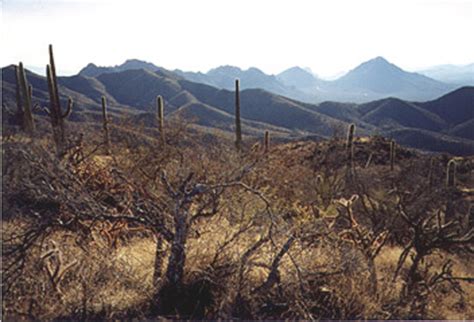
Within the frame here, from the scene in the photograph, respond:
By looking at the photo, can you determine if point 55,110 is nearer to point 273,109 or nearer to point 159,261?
point 159,261

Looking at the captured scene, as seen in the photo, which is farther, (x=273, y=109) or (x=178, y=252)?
(x=273, y=109)

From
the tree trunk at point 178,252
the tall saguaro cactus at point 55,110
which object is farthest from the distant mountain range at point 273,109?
the tree trunk at point 178,252

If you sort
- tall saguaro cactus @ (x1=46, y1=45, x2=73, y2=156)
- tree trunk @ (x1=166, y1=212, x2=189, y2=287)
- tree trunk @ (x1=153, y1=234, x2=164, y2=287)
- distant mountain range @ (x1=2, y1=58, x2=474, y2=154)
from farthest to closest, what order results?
distant mountain range @ (x1=2, y1=58, x2=474, y2=154) < tall saguaro cactus @ (x1=46, y1=45, x2=73, y2=156) < tree trunk @ (x1=153, y1=234, x2=164, y2=287) < tree trunk @ (x1=166, y1=212, x2=189, y2=287)

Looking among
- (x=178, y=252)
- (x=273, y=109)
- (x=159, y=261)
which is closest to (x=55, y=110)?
(x=159, y=261)

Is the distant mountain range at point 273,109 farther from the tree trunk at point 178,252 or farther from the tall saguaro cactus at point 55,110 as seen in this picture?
the tree trunk at point 178,252

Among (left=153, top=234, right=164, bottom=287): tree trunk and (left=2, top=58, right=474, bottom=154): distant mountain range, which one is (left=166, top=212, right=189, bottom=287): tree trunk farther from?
(left=2, top=58, right=474, bottom=154): distant mountain range

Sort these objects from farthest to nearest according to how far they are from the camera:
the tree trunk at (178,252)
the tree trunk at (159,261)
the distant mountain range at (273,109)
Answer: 1. the distant mountain range at (273,109)
2. the tree trunk at (159,261)
3. the tree trunk at (178,252)

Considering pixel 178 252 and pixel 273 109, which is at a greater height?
pixel 178 252

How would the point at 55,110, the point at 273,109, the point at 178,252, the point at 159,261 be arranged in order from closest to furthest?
the point at 178,252, the point at 159,261, the point at 55,110, the point at 273,109

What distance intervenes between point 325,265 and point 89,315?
252cm

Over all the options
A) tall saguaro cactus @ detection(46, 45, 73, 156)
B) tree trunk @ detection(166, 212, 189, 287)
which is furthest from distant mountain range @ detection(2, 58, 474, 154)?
tree trunk @ detection(166, 212, 189, 287)

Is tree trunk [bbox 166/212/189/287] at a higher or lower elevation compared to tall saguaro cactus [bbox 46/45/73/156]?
lower

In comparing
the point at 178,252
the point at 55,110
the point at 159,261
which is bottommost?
the point at 159,261

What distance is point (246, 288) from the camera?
4344 mm
